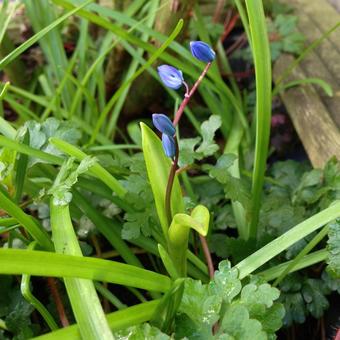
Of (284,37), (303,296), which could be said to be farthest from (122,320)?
(284,37)

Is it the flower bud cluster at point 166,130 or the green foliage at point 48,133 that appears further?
the green foliage at point 48,133

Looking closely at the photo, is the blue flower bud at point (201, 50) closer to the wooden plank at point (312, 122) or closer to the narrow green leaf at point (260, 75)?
the narrow green leaf at point (260, 75)

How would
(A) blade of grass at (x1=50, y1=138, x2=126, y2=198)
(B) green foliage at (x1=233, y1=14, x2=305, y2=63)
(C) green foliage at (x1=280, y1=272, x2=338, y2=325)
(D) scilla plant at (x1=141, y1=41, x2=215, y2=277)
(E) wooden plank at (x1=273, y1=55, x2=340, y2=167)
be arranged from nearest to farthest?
(D) scilla plant at (x1=141, y1=41, x2=215, y2=277) < (A) blade of grass at (x1=50, y1=138, x2=126, y2=198) < (C) green foliage at (x1=280, y1=272, x2=338, y2=325) < (E) wooden plank at (x1=273, y1=55, x2=340, y2=167) < (B) green foliage at (x1=233, y1=14, x2=305, y2=63)

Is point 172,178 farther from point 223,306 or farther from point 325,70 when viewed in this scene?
point 325,70

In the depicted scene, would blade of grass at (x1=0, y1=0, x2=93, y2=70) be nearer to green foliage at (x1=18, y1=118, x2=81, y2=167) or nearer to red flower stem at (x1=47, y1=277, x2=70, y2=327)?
green foliage at (x1=18, y1=118, x2=81, y2=167)

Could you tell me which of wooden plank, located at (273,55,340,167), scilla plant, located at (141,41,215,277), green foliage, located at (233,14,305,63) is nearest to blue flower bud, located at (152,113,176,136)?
scilla plant, located at (141,41,215,277)

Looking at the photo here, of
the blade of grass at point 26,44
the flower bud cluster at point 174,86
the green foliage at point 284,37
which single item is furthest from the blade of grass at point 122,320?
the green foliage at point 284,37
